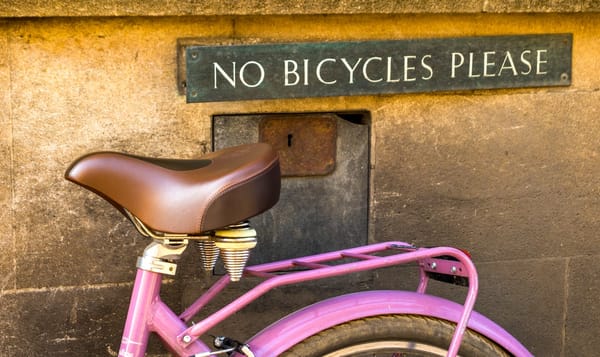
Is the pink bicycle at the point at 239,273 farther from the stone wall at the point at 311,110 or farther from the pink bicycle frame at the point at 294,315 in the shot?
the stone wall at the point at 311,110

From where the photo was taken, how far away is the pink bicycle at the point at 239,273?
10.1ft

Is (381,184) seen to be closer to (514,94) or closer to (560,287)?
(514,94)

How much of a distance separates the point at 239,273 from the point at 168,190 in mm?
372

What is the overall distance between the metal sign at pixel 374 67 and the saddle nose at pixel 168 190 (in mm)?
1139

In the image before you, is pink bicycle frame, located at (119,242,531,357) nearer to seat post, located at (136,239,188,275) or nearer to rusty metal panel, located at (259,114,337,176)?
seat post, located at (136,239,188,275)

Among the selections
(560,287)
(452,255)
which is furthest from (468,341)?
(560,287)

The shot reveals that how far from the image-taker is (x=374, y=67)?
4.39m

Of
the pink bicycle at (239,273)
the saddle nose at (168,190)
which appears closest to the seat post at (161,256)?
the pink bicycle at (239,273)

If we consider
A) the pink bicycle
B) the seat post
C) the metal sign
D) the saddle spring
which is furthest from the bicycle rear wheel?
the metal sign

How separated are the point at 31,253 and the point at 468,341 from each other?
1871 mm

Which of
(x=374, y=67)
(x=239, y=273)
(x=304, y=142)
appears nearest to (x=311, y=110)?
(x=304, y=142)

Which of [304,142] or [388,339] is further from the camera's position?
[304,142]

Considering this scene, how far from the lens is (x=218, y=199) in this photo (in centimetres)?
308

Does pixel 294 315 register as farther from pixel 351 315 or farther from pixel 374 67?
pixel 374 67
